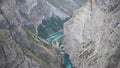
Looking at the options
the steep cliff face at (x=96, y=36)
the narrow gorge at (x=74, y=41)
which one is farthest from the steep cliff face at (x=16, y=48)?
the steep cliff face at (x=96, y=36)

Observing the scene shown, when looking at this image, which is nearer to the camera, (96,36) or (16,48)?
(96,36)

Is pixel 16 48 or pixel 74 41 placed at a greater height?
pixel 16 48

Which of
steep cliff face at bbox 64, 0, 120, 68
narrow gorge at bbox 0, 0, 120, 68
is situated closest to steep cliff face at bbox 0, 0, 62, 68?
narrow gorge at bbox 0, 0, 120, 68

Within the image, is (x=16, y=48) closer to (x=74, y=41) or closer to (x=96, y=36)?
(x=96, y=36)

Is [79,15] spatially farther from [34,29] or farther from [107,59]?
[107,59]

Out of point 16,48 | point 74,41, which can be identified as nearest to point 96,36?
point 16,48

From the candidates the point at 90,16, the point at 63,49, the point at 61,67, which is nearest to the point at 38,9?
the point at 63,49
